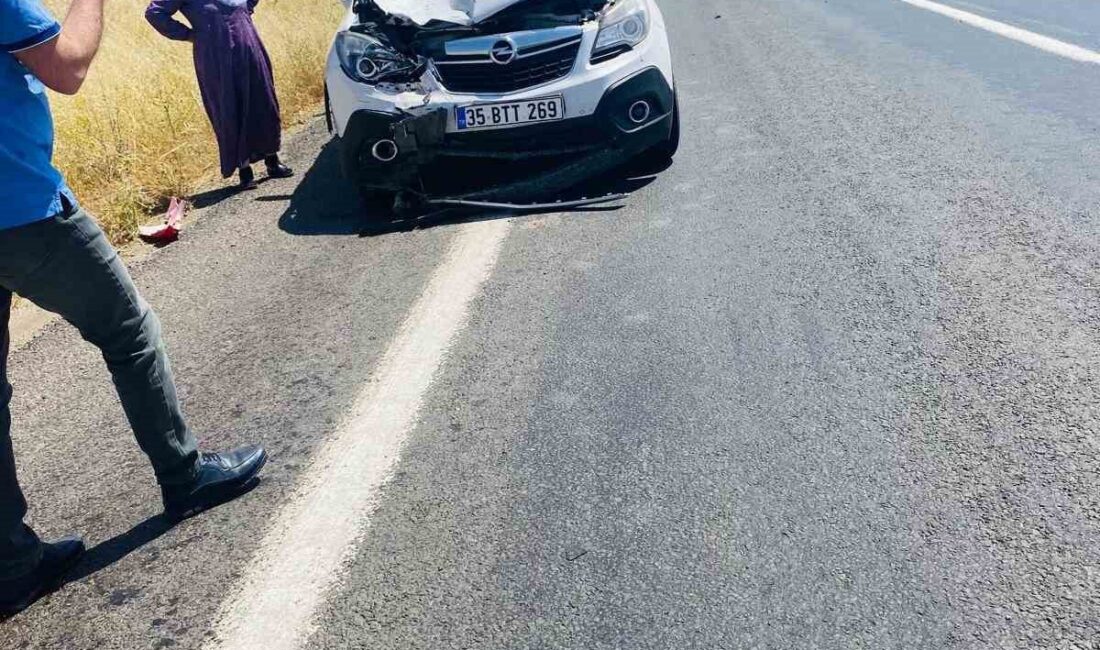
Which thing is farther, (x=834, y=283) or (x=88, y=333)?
(x=834, y=283)

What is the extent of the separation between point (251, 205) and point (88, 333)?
4020 mm

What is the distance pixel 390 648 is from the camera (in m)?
2.35

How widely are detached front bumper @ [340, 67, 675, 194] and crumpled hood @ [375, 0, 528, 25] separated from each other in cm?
59

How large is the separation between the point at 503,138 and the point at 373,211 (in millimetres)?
935

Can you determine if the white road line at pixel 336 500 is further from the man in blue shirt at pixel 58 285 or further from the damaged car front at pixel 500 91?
the damaged car front at pixel 500 91

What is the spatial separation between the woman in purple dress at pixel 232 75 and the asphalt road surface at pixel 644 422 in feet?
4.33

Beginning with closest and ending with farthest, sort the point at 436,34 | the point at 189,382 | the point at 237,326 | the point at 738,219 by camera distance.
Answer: the point at 189,382, the point at 237,326, the point at 738,219, the point at 436,34

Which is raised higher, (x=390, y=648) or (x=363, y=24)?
(x=363, y=24)

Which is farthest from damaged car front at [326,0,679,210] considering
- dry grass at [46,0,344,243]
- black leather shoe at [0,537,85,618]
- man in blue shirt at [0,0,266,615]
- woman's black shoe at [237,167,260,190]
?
black leather shoe at [0,537,85,618]

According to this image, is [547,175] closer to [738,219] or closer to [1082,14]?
[738,219]

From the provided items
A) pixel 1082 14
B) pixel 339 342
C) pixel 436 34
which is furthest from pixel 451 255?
pixel 1082 14

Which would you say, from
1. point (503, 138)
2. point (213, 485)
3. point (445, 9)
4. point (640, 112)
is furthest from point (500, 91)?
point (213, 485)

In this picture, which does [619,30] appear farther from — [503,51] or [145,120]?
[145,120]

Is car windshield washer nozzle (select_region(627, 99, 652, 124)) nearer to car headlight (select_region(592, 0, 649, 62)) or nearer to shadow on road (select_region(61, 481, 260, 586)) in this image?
car headlight (select_region(592, 0, 649, 62))
